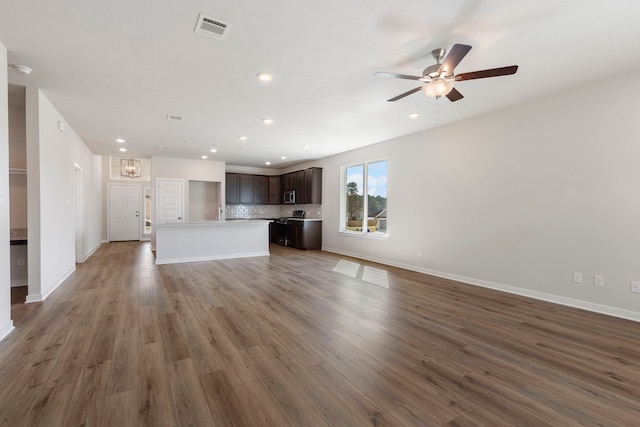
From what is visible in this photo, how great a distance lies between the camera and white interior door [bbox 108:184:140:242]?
9.57m

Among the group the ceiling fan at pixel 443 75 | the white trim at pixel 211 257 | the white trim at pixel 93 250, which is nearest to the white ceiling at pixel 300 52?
the ceiling fan at pixel 443 75

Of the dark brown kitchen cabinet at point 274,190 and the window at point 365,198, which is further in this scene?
the dark brown kitchen cabinet at point 274,190

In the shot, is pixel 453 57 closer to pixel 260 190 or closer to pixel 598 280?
pixel 598 280

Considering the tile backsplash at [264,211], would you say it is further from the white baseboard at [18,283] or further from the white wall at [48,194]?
the white baseboard at [18,283]

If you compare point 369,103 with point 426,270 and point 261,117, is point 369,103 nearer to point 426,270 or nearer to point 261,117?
point 261,117

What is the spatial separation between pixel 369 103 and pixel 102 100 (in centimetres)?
369

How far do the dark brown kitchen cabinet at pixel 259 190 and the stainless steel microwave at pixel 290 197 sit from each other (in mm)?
802

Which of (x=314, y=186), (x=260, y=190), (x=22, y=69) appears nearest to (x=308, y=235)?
(x=314, y=186)

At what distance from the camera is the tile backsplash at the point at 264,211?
30.8ft

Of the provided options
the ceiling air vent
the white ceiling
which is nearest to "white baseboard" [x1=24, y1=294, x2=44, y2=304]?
the white ceiling

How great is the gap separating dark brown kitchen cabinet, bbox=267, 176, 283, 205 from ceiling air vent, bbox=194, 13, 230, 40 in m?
7.86

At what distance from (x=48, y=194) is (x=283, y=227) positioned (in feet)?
20.4

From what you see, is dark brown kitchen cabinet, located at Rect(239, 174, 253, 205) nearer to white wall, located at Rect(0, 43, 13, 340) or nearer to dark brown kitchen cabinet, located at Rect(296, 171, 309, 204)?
dark brown kitchen cabinet, located at Rect(296, 171, 309, 204)

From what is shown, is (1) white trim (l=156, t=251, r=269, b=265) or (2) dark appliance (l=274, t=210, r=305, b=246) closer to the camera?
(1) white trim (l=156, t=251, r=269, b=265)
